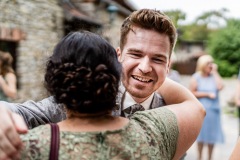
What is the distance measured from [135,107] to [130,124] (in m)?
0.41

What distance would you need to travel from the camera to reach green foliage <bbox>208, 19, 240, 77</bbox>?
3159cm

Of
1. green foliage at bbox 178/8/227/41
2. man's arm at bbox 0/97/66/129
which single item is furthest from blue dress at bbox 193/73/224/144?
green foliage at bbox 178/8/227/41

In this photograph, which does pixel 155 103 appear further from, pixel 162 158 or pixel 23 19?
pixel 23 19

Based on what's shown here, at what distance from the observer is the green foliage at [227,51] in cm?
3159

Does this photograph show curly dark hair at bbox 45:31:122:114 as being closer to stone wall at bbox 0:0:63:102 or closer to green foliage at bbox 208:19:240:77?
stone wall at bbox 0:0:63:102

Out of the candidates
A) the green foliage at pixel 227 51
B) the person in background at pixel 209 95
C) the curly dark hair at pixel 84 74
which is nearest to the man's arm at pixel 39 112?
the curly dark hair at pixel 84 74

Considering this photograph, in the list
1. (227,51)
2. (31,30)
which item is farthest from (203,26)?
(31,30)

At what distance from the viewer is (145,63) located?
1.78 meters

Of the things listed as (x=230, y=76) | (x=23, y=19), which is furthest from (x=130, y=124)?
(x=230, y=76)

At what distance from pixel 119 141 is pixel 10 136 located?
333 millimetres

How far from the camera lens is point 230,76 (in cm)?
3183

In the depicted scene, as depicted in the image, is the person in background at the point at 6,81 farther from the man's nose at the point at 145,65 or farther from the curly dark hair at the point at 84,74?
the curly dark hair at the point at 84,74

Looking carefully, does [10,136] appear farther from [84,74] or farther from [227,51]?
[227,51]

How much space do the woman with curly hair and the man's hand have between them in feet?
0.12
